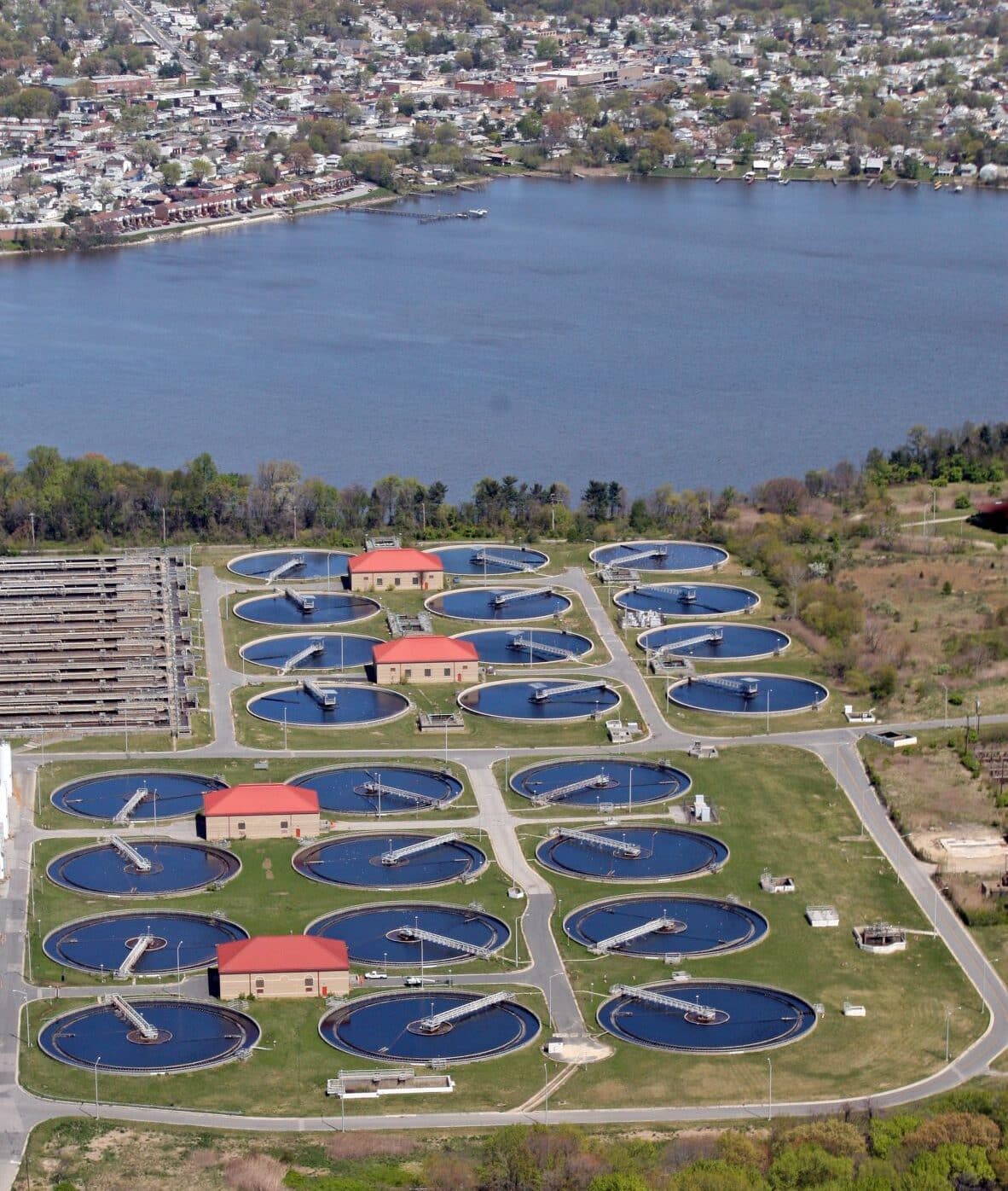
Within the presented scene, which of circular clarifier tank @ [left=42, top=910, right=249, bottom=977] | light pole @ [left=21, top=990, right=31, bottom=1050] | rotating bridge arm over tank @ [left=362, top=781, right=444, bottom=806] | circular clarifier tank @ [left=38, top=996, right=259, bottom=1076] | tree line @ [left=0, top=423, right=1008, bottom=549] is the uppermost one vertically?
tree line @ [left=0, top=423, right=1008, bottom=549]

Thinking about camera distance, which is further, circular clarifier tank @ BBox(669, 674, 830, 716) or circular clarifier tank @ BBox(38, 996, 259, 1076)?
circular clarifier tank @ BBox(669, 674, 830, 716)

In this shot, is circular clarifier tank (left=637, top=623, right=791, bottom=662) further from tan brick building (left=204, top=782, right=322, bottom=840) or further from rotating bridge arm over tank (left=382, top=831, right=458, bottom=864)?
tan brick building (left=204, top=782, right=322, bottom=840)

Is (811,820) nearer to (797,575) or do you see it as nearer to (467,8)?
(797,575)

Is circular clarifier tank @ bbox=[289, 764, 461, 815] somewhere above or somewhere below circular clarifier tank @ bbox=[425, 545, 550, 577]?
below

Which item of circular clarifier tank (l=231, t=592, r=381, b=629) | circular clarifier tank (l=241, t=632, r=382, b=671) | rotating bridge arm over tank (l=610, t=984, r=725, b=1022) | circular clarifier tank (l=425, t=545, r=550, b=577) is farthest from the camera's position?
circular clarifier tank (l=425, t=545, r=550, b=577)

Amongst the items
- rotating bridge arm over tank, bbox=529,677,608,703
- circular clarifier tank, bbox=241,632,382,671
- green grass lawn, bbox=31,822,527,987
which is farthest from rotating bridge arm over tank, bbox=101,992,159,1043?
circular clarifier tank, bbox=241,632,382,671

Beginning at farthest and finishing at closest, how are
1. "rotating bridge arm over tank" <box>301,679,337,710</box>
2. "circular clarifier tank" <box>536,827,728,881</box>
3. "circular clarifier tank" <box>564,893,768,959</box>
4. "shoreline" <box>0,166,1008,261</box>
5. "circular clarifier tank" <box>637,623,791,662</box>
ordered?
"shoreline" <box>0,166,1008,261</box> < "circular clarifier tank" <box>637,623,791,662</box> < "rotating bridge arm over tank" <box>301,679,337,710</box> < "circular clarifier tank" <box>536,827,728,881</box> < "circular clarifier tank" <box>564,893,768,959</box>

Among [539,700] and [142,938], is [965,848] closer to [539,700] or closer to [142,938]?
[539,700]
